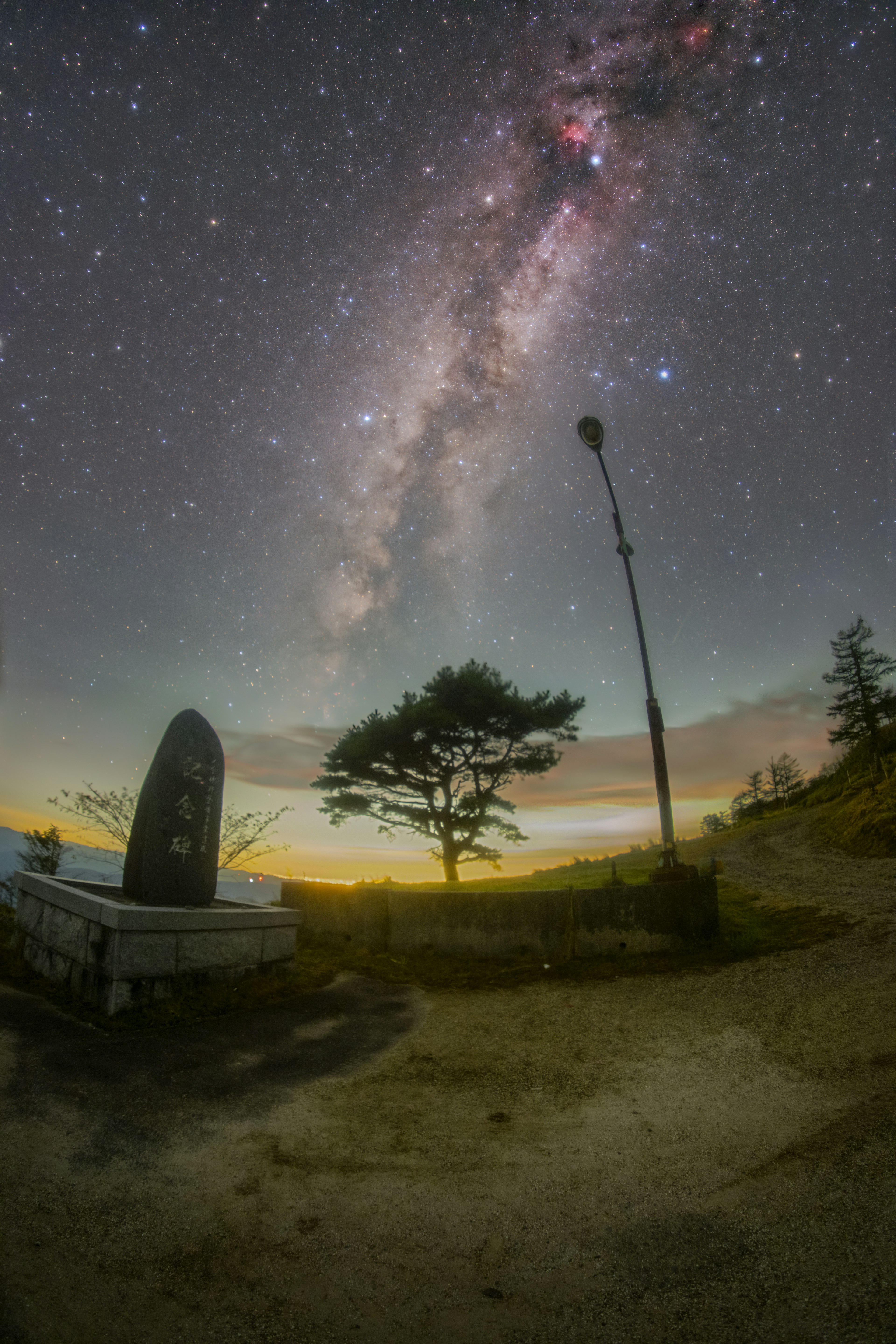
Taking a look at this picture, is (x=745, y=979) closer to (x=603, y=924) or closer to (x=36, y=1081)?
(x=603, y=924)

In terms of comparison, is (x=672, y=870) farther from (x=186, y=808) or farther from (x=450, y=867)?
(x=450, y=867)

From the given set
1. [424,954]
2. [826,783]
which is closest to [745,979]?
[424,954]

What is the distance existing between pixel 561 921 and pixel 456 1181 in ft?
16.6

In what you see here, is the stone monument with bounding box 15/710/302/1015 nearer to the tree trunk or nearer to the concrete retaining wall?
the concrete retaining wall

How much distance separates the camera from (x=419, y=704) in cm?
1784

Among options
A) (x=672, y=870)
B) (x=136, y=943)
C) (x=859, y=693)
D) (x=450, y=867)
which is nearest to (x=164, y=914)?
(x=136, y=943)

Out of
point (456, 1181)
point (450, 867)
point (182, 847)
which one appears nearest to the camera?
point (456, 1181)

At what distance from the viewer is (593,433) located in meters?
10.3

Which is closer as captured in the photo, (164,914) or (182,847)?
(164,914)

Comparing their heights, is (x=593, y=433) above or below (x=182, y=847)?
above

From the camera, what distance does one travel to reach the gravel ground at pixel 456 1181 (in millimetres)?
2012

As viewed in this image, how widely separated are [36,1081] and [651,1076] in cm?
418

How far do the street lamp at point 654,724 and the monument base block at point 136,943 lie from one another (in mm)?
5323

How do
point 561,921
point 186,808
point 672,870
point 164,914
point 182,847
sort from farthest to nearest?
point 672,870 < point 561,921 < point 186,808 < point 182,847 < point 164,914
